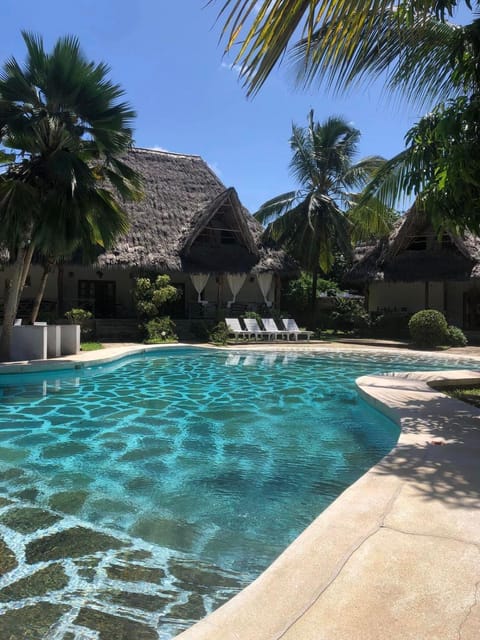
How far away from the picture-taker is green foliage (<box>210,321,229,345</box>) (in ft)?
52.5

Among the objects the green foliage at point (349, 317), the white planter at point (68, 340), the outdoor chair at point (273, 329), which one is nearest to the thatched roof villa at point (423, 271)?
the green foliage at point (349, 317)

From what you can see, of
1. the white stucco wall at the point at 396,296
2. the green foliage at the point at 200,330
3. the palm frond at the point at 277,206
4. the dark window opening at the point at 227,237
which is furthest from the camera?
the white stucco wall at the point at 396,296

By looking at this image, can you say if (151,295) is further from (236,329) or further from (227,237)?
(227,237)

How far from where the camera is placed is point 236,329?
55.5 feet

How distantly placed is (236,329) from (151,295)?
3127mm

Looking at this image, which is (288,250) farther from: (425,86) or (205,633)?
(205,633)

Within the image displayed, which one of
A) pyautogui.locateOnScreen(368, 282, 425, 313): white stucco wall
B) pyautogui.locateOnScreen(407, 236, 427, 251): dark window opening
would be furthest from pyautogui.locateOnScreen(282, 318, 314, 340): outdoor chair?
pyautogui.locateOnScreen(407, 236, 427, 251): dark window opening

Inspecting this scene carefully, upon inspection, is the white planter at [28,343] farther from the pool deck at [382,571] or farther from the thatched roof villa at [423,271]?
the thatched roof villa at [423,271]

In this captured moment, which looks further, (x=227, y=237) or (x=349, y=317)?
(x=227, y=237)

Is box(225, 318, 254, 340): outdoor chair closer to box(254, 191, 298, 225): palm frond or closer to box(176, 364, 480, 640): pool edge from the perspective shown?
box(254, 191, 298, 225): palm frond

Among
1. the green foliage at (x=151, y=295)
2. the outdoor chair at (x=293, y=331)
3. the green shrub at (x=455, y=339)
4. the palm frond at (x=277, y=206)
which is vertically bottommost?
the green shrub at (x=455, y=339)

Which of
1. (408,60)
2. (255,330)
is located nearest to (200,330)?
(255,330)

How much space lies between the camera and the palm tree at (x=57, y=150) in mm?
9008

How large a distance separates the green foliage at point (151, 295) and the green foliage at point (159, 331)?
1.12ft
